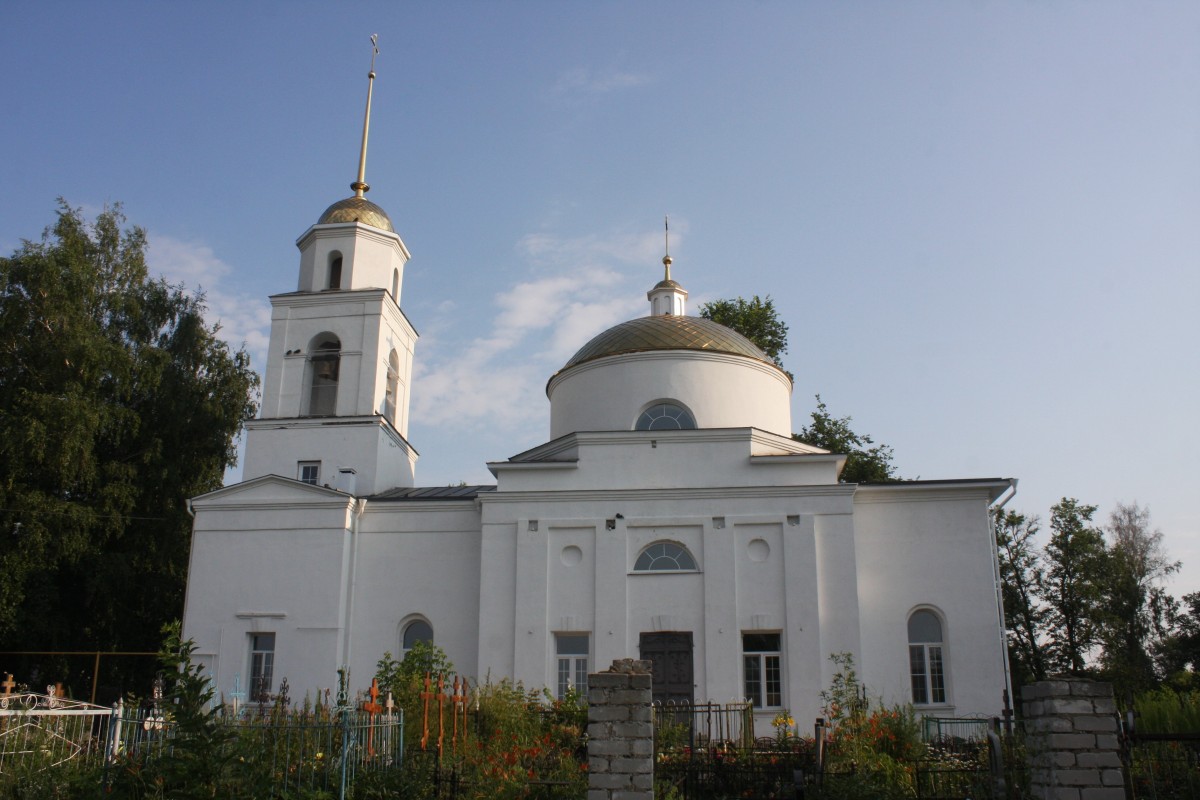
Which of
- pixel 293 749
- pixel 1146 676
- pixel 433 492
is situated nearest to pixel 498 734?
pixel 293 749

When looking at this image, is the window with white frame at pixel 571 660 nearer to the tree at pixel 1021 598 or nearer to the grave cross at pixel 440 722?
the grave cross at pixel 440 722

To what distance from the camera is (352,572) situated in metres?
19.6

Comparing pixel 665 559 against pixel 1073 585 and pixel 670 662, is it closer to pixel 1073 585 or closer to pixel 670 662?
pixel 670 662

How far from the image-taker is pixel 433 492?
2095 centimetres

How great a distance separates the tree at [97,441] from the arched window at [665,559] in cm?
1256

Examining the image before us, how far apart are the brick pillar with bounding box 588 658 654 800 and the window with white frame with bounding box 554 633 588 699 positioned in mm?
9091

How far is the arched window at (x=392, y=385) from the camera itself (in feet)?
72.8

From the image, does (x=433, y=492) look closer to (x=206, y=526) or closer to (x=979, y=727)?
(x=206, y=526)

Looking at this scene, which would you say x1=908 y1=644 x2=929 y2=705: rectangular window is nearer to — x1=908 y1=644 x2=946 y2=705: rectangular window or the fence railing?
x1=908 y1=644 x2=946 y2=705: rectangular window

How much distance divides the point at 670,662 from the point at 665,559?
1.86 m

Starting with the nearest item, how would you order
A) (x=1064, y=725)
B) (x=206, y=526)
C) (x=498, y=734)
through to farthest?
(x=1064, y=725), (x=498, y=734), (x=206, y=526)

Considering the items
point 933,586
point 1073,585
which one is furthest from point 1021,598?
point 933,586

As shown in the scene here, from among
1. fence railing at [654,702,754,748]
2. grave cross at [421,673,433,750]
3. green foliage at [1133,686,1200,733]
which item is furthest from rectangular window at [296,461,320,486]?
green foliage at [1133,686,1200,733]

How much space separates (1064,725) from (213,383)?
950 inches
